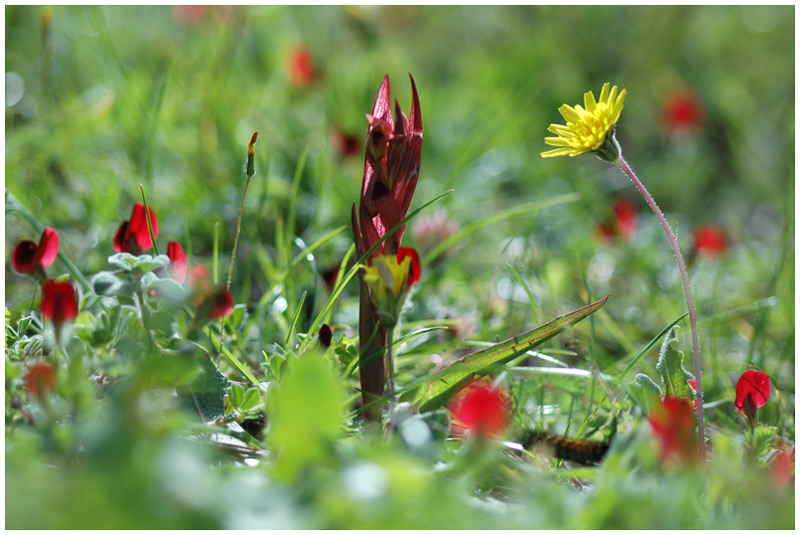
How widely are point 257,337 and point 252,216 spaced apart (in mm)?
640

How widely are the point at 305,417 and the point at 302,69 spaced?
78.7 inches

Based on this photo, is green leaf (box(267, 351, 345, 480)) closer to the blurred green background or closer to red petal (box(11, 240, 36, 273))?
the blurred green background

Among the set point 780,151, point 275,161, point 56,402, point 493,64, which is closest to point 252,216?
point 275,161

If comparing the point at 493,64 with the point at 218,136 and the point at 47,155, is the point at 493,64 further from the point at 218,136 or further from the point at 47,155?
the point at 47,155

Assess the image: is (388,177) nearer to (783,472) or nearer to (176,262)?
(176,262)

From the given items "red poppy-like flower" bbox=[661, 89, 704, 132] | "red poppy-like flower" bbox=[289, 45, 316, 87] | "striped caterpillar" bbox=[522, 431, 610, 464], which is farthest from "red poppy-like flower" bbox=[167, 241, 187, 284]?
"red poppy-like flower" bbox=[661, 89, 704, 132]

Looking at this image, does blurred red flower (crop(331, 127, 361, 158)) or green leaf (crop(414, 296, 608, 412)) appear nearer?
green leaf (crop(414, 296, 608, 412))

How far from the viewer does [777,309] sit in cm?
186

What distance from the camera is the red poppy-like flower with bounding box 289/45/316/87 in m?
2.50

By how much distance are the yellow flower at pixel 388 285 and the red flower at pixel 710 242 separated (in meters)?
1.30

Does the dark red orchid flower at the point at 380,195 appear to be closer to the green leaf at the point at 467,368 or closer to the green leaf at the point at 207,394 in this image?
the green leaf at the point at 467,368

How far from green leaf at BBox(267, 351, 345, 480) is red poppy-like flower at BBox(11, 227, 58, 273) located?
62 centimetres

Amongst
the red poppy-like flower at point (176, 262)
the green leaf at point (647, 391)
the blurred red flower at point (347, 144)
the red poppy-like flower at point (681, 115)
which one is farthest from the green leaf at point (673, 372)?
the red poppy-like flower at point (681, 115)

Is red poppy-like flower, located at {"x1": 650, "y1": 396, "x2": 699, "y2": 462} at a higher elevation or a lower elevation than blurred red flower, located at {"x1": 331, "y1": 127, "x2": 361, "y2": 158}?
lower
